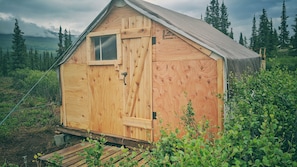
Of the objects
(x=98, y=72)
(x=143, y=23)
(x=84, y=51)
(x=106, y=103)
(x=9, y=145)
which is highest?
(x=143, y=23)

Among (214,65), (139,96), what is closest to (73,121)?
(139,96)

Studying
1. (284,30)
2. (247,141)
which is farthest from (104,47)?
(284,30)

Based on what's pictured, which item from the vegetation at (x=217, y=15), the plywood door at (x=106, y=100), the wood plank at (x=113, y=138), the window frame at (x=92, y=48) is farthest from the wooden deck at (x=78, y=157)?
the vegetation at (x=217, y=15)

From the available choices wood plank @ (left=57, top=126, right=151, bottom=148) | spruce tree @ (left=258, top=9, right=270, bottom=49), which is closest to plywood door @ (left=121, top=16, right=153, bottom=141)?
wood plank @ (left=57, top=126, right=151, bottom=148)

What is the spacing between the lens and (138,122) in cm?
608

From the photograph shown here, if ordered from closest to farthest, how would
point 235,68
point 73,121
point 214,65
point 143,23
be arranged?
point 214,65
point 235,68
point 143,23
point 73,121

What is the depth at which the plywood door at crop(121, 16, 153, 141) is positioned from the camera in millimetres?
5879

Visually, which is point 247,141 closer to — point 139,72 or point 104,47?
point 139,72

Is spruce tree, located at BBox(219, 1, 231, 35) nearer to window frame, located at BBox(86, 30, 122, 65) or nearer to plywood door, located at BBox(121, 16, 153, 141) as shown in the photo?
window frame, located at BBox(86, 30, 122, 65)

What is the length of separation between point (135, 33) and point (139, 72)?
1041 millimetres

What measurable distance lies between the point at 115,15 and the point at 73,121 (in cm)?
372

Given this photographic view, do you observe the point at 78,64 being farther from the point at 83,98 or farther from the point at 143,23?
the point at 143,23

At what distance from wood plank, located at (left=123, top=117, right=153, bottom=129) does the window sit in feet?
5.89

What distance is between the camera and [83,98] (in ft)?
23.5
